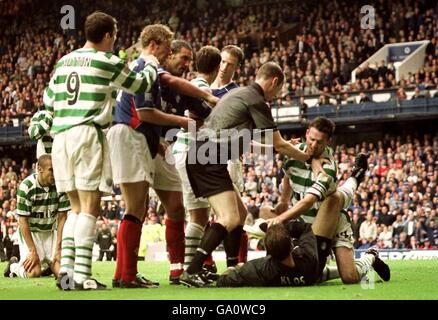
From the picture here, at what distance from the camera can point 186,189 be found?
8977mm

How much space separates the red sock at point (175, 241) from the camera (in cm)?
869

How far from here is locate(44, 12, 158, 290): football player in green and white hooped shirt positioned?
754 centimetres

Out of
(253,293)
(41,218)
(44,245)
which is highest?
(41,218)

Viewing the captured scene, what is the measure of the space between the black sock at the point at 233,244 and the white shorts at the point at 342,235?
0.99 meters

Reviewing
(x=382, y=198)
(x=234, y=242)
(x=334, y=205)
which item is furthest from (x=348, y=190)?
(x=382, y=198)

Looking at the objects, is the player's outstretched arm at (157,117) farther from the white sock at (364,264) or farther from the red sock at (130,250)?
the white sock at (364,264)

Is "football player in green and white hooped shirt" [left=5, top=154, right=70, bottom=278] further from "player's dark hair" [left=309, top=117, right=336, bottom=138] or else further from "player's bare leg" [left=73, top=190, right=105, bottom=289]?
"player's dark hair" [left=309, top=117, right=336, bottom=138]

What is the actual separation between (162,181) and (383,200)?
49.7ft

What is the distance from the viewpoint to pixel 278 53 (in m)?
32.6

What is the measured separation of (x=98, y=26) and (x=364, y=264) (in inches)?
137

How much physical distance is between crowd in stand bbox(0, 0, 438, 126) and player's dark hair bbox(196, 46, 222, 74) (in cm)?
1899

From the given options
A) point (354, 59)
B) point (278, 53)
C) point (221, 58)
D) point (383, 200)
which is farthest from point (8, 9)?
point (221, 58)

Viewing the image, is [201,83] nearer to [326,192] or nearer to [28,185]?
[326,192]

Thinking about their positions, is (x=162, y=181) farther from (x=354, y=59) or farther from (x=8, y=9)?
(x=8, y=9)
